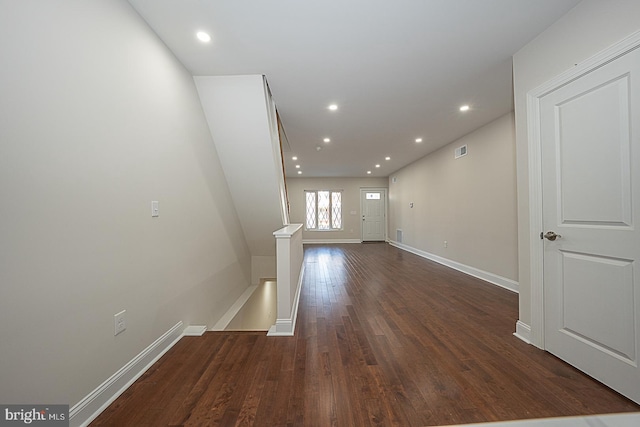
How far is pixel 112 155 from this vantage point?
1468 mm

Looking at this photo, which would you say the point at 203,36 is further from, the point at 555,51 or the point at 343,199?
the point at 343,199

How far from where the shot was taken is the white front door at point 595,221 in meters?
1.40

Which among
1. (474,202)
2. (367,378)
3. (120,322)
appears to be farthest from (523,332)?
(120,322)

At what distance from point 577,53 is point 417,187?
469cm

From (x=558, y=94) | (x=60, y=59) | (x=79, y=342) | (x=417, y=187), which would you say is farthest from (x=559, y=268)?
(x=417, y=187)

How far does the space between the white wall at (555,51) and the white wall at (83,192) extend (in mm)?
3125

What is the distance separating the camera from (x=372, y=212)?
8.93 m

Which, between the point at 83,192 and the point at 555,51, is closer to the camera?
the point at 83,192

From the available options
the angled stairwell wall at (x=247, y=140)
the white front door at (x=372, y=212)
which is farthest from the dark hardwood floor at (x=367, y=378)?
the white front door at (x=372, y=212)

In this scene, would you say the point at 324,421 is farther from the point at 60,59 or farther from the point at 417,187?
the point at 417,187

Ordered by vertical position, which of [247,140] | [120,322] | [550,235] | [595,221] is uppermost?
[247,140]

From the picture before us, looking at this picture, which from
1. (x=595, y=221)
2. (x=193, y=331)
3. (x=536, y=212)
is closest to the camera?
(x=595, y=221)

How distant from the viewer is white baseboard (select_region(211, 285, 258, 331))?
312 cm

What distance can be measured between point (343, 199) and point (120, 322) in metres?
7.79
